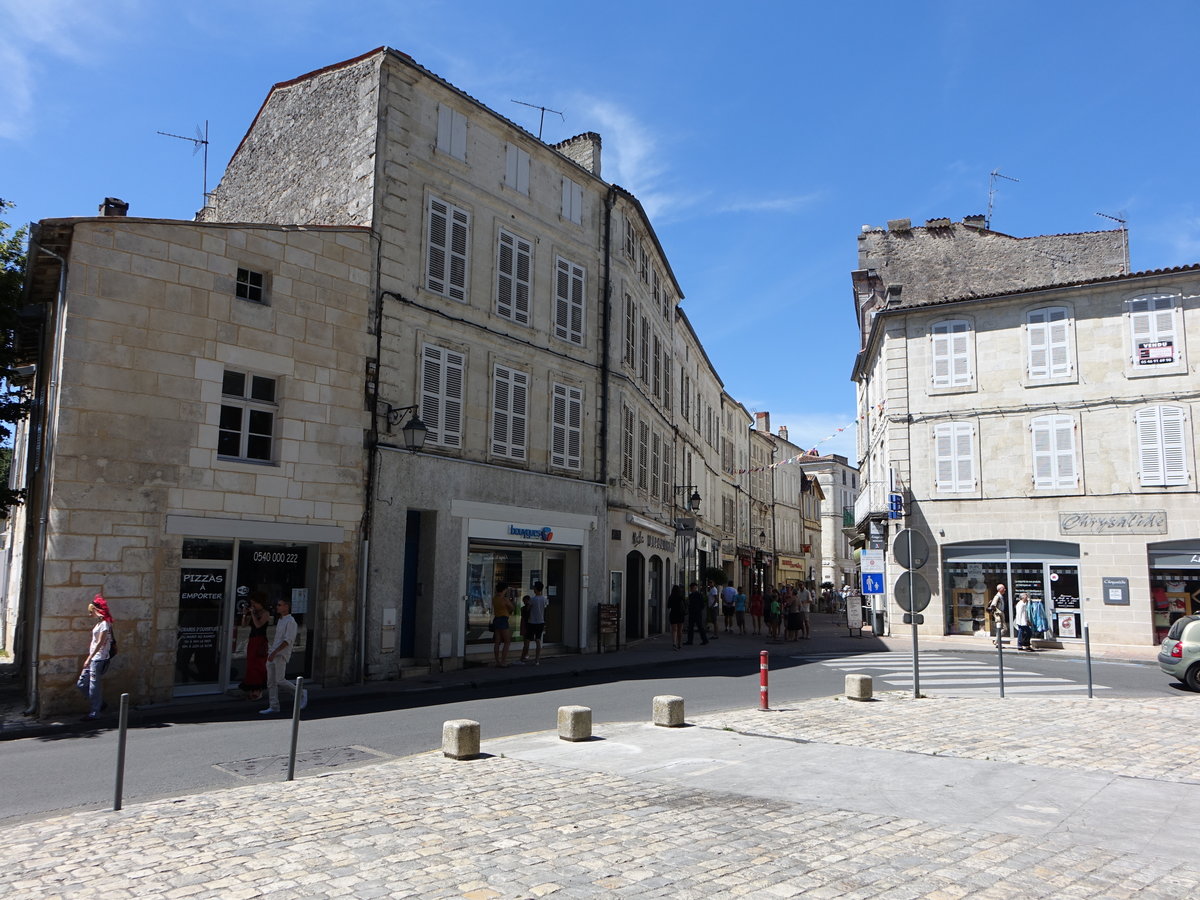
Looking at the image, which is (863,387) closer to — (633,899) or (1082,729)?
(1082,729)

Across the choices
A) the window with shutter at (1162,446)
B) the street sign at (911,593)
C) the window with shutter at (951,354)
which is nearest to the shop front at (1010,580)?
the window with shutter at (1162,446)

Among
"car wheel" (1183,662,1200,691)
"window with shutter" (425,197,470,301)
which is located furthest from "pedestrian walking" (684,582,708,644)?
"car wheel" (1183,662,1200,691)

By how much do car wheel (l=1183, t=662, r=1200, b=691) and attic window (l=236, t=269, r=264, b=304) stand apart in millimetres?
15186

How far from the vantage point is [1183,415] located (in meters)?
23.8

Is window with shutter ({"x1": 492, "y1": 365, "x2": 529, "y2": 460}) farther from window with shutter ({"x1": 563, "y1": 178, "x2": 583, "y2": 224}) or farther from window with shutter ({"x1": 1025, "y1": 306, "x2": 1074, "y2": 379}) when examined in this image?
window with shutter ({"x1": 1025, "y1": 306, "x2": 1074, "y2": 379})

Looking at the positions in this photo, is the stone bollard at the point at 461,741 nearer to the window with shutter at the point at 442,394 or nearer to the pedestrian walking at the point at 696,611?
the window with shutter at the point at 442,394

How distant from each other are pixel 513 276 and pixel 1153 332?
17.1 meters

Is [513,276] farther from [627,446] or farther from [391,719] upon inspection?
[391,719]

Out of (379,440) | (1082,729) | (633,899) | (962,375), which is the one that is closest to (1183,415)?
(962,375)

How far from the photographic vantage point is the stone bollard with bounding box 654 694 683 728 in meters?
10.1

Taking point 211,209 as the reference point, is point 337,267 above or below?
below

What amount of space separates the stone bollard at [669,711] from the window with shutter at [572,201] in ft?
44.5

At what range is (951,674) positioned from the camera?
54.2ft

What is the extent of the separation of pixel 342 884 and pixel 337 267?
12.2 m
